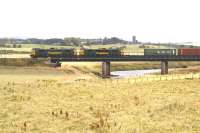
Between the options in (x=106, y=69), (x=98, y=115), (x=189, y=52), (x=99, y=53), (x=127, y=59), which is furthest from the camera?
(x=189, y=52)

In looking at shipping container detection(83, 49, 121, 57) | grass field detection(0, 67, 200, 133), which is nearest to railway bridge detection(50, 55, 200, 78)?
shipping container detection(83, 49, 121, 57)

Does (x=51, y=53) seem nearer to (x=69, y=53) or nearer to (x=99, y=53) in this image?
(x=69, y=53)

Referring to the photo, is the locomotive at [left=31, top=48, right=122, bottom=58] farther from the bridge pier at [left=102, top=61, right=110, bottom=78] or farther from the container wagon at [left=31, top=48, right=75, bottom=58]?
the bridge pier at [left=102, top=61, right=110, bottom=78]

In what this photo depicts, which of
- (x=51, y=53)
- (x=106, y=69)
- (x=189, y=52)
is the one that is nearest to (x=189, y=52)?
(x=189, y=52)

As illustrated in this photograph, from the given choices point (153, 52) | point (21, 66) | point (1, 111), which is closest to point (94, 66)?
point (153, 52)

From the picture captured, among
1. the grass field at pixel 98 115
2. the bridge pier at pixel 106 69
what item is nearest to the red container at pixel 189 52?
the bridge pier at pixel 106 69

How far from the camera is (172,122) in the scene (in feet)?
66.0

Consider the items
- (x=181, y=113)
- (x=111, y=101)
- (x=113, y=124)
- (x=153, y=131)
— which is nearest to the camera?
(x=153, y=131)

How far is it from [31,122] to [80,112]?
4.28 metres

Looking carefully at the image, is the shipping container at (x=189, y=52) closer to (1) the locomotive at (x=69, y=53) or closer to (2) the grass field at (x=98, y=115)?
(1) the locomotive at (x=69, y=53)

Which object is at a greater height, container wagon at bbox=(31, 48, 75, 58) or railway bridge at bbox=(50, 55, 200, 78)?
container wagon at bbox=(31, 48, 75, 58)

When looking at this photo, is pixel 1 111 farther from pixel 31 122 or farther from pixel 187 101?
pixel 187 101

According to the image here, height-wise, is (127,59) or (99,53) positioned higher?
(99,53)

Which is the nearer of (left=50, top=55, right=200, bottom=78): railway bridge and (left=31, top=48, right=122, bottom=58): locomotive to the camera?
(left=50, top=55, right=200, bottom=78): railway bridge
